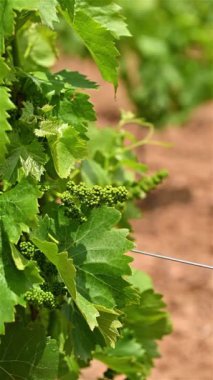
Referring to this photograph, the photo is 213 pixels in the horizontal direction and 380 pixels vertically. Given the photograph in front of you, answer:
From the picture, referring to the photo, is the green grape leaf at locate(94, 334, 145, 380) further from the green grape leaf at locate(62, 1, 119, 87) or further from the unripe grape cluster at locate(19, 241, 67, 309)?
the green grape leaf at locate(62, 1, 119, 87)

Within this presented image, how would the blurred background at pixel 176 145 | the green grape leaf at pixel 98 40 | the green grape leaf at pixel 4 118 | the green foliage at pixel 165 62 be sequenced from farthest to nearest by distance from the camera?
the green foliage at pixel 165 62, the blurred background at pixel 176 145, the green grape leaf at pixel 98 40, the green grape leaf at pixel 4 118

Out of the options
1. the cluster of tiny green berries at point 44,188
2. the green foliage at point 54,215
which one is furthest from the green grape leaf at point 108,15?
the cluster of tiny green berries at point 44,188

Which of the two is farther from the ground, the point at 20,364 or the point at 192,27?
the point at 192,27

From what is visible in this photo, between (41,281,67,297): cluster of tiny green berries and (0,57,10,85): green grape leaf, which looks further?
(41,281,67,297): cluster of tiny green berries

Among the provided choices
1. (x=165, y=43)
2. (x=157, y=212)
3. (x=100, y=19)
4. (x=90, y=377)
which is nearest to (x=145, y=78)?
(x=165, y=43)

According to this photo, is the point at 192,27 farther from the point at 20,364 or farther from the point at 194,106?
the point at 20,364

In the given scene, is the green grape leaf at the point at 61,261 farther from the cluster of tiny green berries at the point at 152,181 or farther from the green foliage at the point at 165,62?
the green foliage at the point at 165,62

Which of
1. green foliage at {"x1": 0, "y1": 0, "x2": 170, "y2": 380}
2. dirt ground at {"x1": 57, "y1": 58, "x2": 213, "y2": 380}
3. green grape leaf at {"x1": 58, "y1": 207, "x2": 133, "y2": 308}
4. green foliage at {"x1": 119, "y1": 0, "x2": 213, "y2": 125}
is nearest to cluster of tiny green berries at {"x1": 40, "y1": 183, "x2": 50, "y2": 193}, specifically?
green foliage at {"x1": 0, "y1": 0, "x2": 170, "y2": 380}
